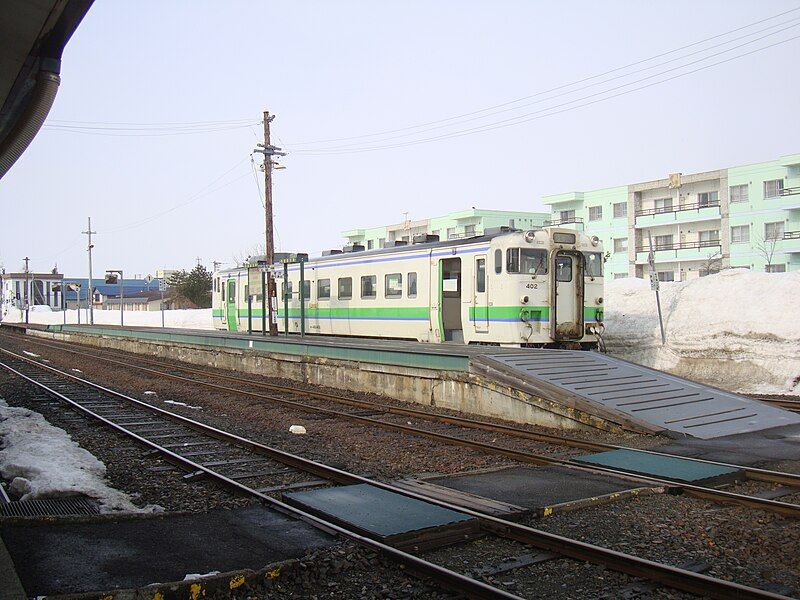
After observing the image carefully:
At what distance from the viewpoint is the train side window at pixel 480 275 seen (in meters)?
16.4

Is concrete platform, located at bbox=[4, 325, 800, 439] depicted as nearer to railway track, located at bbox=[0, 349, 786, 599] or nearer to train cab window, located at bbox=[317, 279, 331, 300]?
railway track, located at bbox=[0, 349, 786, 599]

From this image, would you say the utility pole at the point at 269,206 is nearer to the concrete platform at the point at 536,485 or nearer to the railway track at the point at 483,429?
the railway track at the point at 483,429

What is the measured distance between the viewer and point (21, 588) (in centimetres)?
407

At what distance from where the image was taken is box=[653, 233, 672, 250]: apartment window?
1628 inches

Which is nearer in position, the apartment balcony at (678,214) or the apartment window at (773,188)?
the apartment window at (773,188)

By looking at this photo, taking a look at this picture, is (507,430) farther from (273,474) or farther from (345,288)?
(345,288)

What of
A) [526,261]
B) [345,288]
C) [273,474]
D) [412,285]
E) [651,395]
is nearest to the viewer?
[273,474]

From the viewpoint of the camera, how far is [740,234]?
38.2 m

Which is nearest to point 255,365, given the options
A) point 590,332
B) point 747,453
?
point 590,332

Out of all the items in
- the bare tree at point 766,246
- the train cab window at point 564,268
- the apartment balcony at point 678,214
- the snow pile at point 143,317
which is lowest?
the snow pile at point 143,317

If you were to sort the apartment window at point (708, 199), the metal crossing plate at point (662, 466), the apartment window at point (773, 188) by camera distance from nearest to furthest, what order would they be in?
A: the metal crossing plate at point (662, 466) < the apartment window at point (773, 188) < the apartment window at point (708, 199)

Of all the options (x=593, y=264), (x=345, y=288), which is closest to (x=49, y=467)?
(x=593, y=264)

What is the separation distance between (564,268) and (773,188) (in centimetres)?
2588

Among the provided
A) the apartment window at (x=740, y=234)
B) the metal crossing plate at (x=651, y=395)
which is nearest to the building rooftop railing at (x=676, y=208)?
the apartment window at (x=740, y=234)
